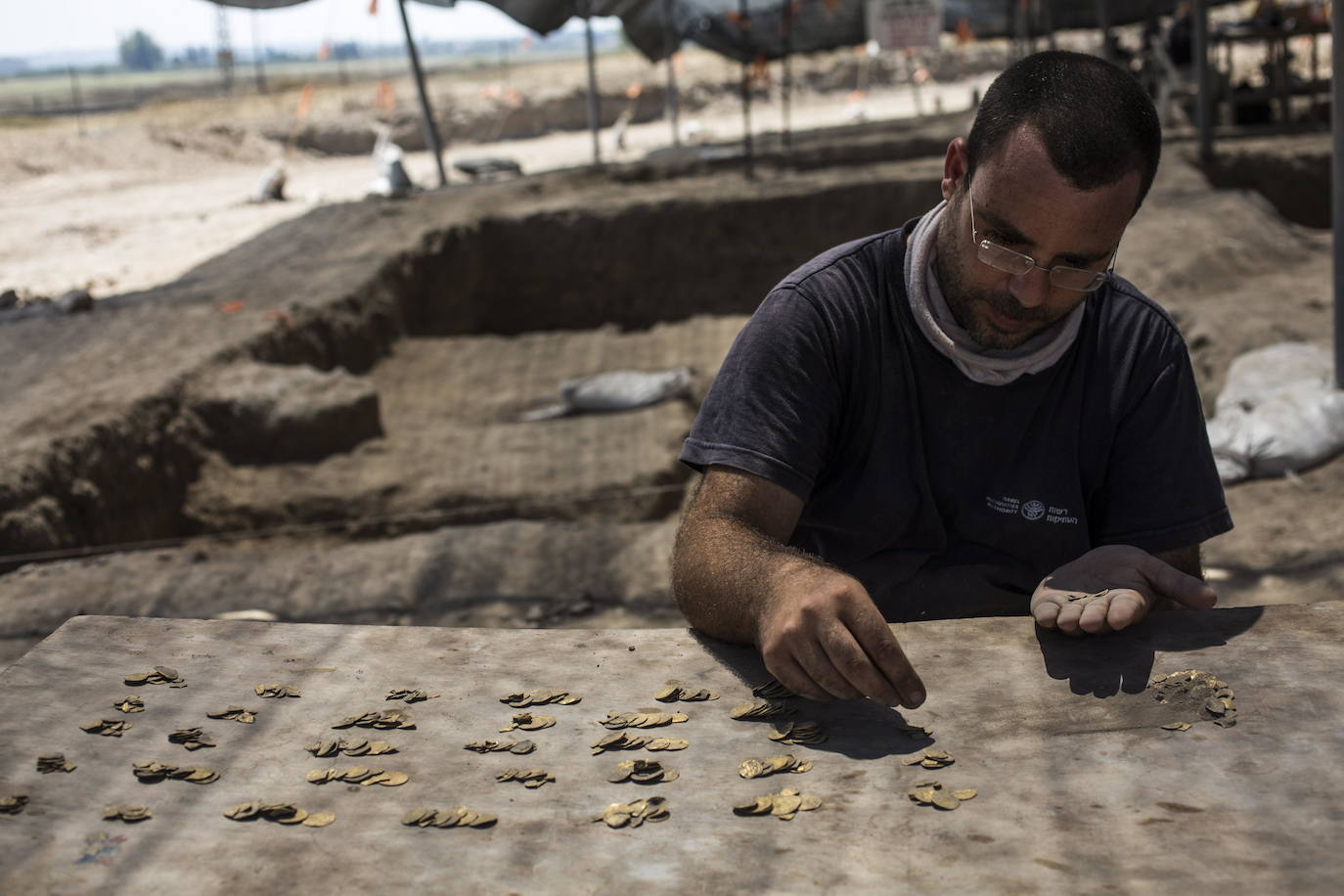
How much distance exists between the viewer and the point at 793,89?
37000mm

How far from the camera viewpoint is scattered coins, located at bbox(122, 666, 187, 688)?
1.98m

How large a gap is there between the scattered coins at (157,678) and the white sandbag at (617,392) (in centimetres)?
530

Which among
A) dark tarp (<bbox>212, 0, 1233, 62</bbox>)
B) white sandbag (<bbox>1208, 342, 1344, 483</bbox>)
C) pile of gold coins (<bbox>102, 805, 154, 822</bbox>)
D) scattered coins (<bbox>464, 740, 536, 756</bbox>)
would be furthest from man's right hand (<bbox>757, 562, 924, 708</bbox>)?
dark tarp (<bbox>212, 0, 1233, 62</bbox>)

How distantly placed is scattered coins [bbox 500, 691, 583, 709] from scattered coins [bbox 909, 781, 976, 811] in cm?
57

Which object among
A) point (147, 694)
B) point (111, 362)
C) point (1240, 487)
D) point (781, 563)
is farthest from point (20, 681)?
point (111, 362)

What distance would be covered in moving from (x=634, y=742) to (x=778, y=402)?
726 mm

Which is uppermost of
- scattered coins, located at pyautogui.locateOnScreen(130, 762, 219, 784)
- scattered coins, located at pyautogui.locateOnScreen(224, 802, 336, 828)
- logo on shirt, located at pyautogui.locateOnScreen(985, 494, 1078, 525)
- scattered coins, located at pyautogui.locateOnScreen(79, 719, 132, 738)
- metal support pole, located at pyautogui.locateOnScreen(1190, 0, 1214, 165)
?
metal support pole, located at pyautogui.locateOnScreen(1190, 0, 1214, 165)

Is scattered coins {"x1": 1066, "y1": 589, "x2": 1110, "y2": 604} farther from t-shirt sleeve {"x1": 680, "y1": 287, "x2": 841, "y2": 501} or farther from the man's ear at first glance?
the man's ear

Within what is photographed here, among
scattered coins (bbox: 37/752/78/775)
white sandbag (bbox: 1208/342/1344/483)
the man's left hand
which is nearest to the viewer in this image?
scattered coins (bbox: 37/752/78/775)

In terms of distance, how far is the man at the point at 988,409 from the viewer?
2.14 meters

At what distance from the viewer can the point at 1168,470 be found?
235 cm

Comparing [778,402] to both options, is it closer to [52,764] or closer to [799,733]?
[799,733]

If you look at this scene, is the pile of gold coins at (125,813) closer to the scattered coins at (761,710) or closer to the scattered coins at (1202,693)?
the scattered coins at (761,710)

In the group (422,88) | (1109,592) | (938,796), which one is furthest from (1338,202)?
(422,88)
